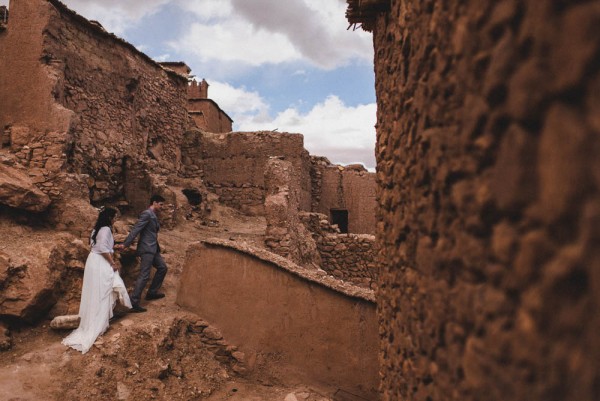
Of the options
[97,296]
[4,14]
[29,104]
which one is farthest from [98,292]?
[4,14]

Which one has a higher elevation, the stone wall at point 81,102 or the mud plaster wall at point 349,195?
the stone wall at point 81,102

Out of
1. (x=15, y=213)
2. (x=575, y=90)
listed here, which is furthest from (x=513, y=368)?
(x=15, y=213)

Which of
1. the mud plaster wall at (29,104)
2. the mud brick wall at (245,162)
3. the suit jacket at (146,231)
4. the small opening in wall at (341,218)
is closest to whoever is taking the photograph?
the suit jacket at (146,231)

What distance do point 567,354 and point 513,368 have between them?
0.62ft

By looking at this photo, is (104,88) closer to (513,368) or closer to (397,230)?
(397,230)

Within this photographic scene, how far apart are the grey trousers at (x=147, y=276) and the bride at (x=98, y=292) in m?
0.23

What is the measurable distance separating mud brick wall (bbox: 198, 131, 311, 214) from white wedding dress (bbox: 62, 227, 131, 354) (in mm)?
8317

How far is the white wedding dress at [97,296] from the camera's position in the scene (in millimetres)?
4844

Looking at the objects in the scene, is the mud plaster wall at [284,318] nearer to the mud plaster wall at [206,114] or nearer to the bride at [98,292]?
the bride at [98,292]

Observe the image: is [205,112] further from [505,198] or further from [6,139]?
[505,198]

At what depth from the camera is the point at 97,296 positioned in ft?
16.8

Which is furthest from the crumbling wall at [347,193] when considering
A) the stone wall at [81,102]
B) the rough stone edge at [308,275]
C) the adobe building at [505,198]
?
the adobe building at [505,198]

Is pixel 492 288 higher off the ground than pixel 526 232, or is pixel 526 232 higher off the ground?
pixel 526 232

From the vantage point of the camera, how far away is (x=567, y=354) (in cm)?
73
